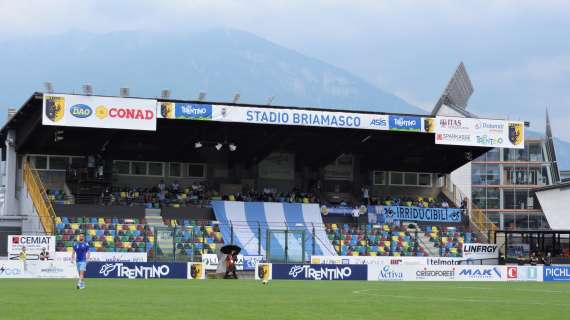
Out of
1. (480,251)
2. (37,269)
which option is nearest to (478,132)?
(480,251)

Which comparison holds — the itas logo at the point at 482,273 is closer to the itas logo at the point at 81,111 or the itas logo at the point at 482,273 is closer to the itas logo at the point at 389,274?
the itas logo at the point at 389,274

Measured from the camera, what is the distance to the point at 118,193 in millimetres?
65562

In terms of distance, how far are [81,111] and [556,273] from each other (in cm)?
3069

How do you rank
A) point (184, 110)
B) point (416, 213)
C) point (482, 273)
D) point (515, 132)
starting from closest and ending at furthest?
point (482, 273), point (184, 110), point (515, 132), point (416, 213)

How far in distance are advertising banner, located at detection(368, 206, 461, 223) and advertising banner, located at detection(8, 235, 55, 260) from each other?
85.0 feet

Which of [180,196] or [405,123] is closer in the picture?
[405,123]

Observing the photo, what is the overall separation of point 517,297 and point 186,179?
41406 mm

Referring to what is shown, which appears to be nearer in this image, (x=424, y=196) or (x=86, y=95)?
(x=86, y=95)

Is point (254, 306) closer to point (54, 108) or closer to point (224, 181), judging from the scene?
point (54, 108)

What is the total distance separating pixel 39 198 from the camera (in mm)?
59719

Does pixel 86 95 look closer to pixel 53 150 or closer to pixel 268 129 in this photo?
pixel 53 150

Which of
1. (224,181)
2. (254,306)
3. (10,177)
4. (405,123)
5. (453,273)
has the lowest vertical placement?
(453,273)

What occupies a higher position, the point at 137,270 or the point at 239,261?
the point at 239,261

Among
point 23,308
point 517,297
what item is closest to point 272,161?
point 517,297
